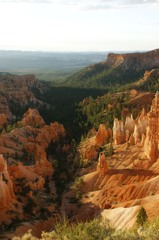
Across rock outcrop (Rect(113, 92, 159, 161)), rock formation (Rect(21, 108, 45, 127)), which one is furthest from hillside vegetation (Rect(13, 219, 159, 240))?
rock formation (Rect(21, 108, 45, 127))

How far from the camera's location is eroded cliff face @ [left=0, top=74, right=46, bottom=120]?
124m

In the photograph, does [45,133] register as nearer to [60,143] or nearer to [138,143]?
[60,143]

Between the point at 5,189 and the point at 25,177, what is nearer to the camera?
the point at 5,189

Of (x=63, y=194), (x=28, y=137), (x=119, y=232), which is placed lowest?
(x=63, y=194)

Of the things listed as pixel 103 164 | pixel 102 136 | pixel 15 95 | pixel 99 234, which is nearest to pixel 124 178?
pixel 103 164

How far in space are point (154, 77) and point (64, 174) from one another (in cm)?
8599

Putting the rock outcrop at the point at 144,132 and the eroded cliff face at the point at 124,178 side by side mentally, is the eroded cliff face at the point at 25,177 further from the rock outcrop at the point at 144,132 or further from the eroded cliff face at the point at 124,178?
the rock outcrop at the point at 144,132

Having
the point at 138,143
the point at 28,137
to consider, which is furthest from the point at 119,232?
the point at 28,137

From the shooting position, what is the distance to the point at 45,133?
295 feet

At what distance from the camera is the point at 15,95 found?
5443 inches

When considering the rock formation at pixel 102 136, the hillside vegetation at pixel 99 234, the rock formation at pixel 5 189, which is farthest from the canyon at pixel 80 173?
the hillside vegetation at pixel 99 234

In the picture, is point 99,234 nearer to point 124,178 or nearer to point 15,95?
point 124,178

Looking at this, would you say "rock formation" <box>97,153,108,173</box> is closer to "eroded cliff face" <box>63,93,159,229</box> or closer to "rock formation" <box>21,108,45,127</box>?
"eroded cliff face" <box>63,93,159,229</box>

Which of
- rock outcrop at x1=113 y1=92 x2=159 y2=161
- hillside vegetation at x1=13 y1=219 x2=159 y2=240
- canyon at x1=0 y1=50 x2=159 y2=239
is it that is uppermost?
hillside vegetation at x1=13 y1=219 x2=159 y2=240
